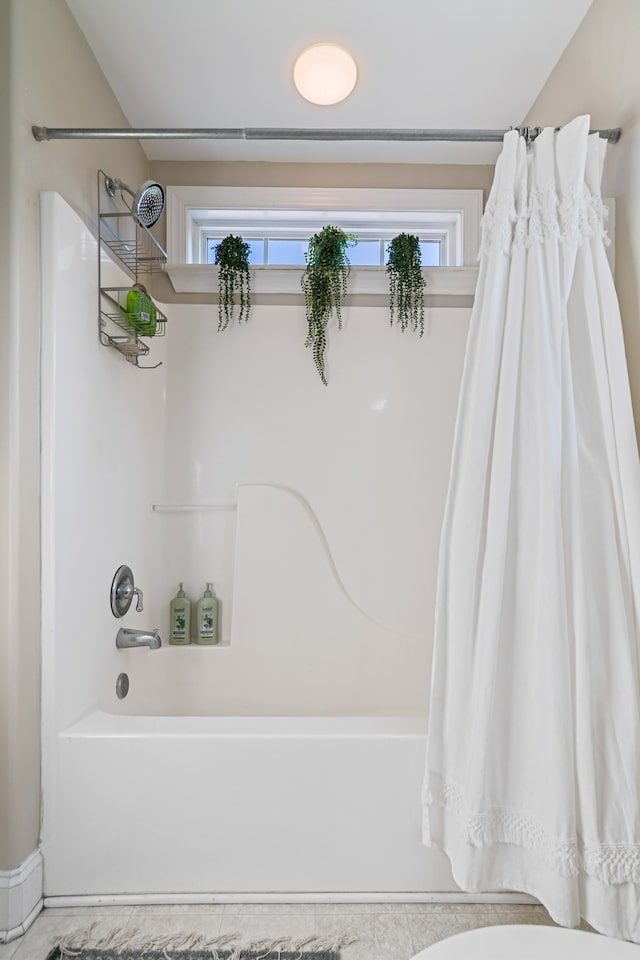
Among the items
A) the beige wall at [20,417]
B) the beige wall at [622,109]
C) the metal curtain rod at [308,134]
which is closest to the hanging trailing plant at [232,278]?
the metal curtain rod at [308,134]

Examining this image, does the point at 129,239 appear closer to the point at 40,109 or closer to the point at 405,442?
the point at 40,109

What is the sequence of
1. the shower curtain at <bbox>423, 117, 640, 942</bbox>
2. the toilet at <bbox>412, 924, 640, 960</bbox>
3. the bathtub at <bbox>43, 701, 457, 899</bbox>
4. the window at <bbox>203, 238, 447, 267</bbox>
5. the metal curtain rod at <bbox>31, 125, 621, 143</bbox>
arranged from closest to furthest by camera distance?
the toilet at <bbox>412, 924, 640, 960</bbox> < the shower curtain at <bbox>423, 117, 640, 942</bbox> < the bathtub at <bbox>43, 701, 457, 899</bbox> < the metal curtain rod at <bbox>31, 125, 621, 143</bbox> < the window at <bbox>203, 238, 447, 267</bbox>

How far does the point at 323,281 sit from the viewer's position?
8.30ft

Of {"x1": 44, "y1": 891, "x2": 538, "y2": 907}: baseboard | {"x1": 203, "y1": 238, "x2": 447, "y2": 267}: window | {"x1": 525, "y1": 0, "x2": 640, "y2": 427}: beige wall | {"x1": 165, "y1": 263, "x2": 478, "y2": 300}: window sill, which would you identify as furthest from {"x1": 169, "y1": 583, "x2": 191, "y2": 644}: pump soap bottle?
{"x1": 525, "y1": 0, "x2": 640, "y2": 427}: beige wall

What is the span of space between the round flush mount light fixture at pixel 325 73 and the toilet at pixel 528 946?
7.76 feet

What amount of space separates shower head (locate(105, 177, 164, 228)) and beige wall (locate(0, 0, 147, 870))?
1.13 ft

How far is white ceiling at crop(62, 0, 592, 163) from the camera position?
1.96 meters

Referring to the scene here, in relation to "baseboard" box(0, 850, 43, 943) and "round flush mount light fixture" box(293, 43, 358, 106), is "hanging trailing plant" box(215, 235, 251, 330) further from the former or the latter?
"baseboard" box(0, 850, 43, 943)

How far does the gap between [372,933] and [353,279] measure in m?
2.13

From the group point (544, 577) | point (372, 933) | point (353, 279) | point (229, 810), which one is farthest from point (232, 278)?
point (372, 933)

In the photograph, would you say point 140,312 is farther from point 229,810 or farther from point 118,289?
point 229,810

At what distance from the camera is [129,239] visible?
245 cm

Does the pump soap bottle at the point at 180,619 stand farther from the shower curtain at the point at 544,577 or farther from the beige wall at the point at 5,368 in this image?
the shower curtain at the point at 544,577

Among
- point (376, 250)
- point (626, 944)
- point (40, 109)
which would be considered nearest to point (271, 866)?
point (626, 944)
